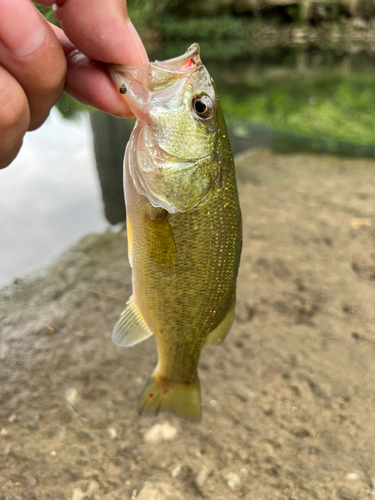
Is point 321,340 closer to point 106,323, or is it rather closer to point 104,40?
point 106,323

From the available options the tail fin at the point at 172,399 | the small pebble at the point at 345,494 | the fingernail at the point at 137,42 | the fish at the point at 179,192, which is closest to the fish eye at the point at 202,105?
the fish at the point at 179,192

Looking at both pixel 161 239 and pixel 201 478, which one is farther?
pixel 201 478

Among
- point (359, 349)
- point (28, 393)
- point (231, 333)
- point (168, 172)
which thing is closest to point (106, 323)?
point (28, 393)

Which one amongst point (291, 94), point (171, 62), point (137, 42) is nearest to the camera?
point (137, 42)

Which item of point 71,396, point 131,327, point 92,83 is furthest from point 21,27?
point 71,396

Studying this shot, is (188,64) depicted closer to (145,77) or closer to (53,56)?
(145,77)

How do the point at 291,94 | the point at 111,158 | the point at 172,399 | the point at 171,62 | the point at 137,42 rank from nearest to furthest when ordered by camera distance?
the point at 137,42 < the point at 171,62 < the point at 172,399 < the point at 111,158 < the point at 291,94
